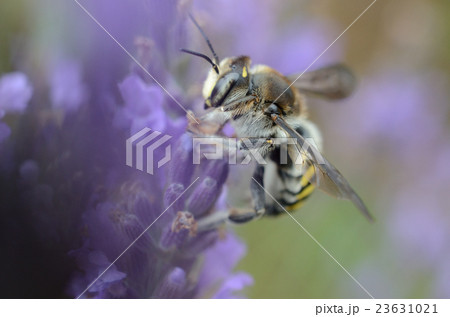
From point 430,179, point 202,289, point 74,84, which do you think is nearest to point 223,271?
point 202,289

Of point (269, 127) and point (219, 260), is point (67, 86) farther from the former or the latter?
point (219, 260)

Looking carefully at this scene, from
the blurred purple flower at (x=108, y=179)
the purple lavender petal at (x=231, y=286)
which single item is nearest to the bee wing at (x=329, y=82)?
the blurred purple flower at (x=108, y=179)

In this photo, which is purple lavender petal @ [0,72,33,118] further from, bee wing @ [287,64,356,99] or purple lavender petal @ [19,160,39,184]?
bee wing @ [287,64,356,99]

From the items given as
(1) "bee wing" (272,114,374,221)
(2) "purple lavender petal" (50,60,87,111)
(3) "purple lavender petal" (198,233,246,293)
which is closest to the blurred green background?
(3) "purple lavender petal" (198,233,246,293)

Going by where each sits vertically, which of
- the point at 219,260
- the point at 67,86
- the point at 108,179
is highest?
the point at 67,86

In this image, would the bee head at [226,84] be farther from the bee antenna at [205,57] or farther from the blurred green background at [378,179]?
the blurred green background at [378,179]

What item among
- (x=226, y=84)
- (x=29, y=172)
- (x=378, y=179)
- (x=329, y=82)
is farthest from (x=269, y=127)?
(x=378, y=179)

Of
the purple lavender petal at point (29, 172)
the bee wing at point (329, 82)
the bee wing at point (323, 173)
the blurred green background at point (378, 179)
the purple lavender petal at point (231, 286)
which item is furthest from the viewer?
the blurred green background at point (378, 179)
